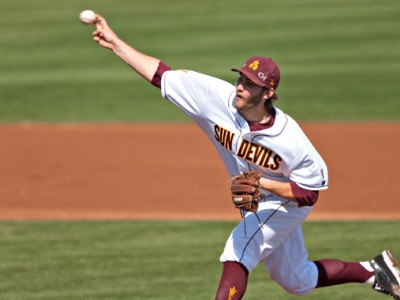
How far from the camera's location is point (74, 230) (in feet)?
27.0

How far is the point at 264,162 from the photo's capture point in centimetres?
506

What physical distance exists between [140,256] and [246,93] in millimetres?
2909

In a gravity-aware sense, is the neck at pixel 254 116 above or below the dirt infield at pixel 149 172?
above

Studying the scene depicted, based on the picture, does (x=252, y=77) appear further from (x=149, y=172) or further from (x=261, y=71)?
(x=149, y=172)

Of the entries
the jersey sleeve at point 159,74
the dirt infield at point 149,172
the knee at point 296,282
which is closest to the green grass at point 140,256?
the dirt infield at point 149,172

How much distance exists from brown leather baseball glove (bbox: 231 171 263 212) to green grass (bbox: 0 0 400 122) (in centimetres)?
880

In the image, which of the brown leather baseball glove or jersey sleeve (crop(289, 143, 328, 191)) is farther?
jersey sleeve (crop(289, 143, 328, 191))

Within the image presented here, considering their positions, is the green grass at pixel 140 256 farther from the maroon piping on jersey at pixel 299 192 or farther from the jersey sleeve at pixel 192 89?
the jersey sleeve at pixel 192 89

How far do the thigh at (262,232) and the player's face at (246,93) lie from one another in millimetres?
754

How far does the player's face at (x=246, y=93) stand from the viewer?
498 cm

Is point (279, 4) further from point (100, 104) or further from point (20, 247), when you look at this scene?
point (20, 247)

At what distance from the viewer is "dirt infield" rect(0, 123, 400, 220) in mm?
9172

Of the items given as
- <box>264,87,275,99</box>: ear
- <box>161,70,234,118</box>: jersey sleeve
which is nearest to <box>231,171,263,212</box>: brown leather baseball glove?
<box>264,87,275,99</box>: ear

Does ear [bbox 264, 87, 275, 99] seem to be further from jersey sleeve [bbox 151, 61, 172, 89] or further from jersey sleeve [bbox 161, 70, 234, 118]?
jersey sleeve [bbox 151, 61, 172, 89]
